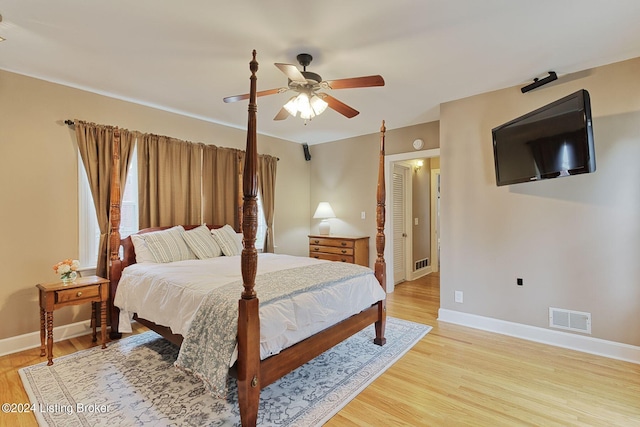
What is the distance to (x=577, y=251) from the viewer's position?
2.93 meters

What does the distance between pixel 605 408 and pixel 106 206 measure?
4.73m

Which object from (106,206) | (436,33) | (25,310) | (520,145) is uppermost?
(436,33)

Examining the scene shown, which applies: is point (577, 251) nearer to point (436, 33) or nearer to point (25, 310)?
point (436, 33)

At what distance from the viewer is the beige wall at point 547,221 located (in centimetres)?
272

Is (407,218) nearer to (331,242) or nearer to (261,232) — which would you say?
(331,242)

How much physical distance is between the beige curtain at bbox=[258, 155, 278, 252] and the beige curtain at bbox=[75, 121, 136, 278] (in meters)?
2.07

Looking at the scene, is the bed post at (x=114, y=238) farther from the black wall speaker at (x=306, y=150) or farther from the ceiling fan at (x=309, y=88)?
the black wall speaker at (x=306, y=150)

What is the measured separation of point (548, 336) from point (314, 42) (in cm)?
358

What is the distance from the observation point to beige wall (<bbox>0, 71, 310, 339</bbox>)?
2.85 meters

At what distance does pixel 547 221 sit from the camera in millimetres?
3084

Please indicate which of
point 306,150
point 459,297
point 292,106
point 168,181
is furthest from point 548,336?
point 168,181

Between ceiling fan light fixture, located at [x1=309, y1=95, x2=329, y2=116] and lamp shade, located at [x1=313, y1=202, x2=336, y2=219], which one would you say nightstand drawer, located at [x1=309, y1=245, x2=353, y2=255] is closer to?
lamp shade, located at [x1=313, y1=202, x2=336, y2=219]

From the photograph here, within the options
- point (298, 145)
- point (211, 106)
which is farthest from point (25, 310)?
point (298, 145)

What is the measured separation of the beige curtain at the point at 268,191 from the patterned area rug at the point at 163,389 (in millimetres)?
2389
